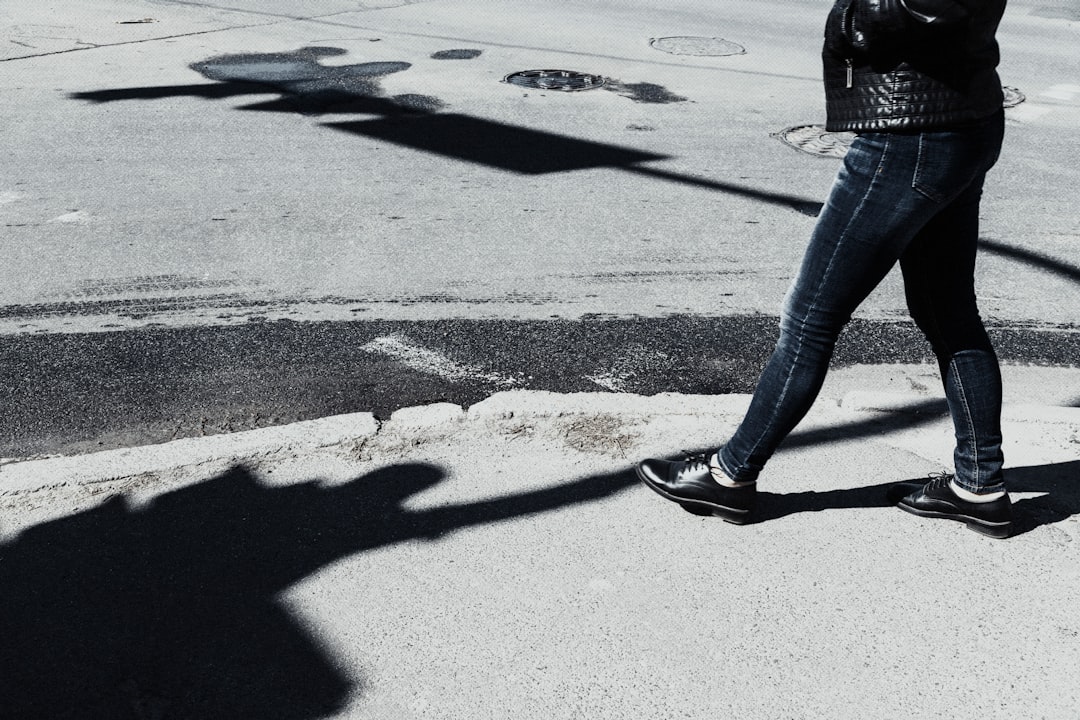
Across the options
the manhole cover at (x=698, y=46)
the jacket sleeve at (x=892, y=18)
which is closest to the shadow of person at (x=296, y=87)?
the manhole cover at (x=698, y=46)

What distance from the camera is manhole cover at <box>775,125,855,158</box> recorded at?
299 inches

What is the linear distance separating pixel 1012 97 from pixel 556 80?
387 cm

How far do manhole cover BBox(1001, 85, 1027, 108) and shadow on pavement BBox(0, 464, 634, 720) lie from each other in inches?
278

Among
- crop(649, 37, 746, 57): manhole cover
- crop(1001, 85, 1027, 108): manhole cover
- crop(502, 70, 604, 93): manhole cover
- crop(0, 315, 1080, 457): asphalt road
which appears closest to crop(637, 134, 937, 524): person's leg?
crop(0, 315, 1080, 457): asphalt road

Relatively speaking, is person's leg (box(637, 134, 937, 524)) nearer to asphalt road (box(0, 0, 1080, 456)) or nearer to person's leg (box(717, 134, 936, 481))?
person's leg (box(717, 134, 936, 481))

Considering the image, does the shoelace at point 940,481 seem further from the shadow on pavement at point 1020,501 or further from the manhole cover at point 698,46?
the manhole cover at point 698,46

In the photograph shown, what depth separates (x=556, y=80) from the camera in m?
9.84

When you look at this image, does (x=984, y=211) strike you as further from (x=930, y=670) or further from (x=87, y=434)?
(x=87, y=434)

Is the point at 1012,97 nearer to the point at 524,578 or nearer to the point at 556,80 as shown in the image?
the point at 556,80

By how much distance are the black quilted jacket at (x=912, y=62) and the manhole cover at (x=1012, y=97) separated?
6942 millimetres

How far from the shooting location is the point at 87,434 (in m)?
3.87

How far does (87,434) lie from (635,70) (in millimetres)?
7604

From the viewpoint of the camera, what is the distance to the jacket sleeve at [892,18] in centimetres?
254

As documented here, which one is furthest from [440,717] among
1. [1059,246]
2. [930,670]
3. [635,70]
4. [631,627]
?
[635,70]
